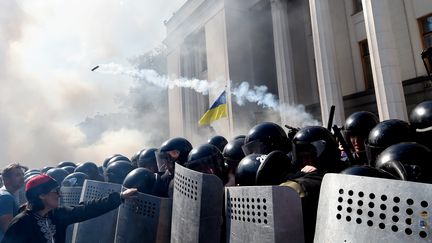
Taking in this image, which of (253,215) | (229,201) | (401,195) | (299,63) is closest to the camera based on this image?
(401,195)

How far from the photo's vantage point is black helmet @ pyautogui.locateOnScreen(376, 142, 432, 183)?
260cm

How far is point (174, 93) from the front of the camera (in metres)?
24.7

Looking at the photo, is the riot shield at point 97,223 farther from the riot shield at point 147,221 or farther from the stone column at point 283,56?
the stone column at point 283,56

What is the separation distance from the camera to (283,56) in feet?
55.0

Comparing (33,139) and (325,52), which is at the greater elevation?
(325,52)

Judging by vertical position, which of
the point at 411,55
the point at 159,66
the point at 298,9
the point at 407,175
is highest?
the point at 159,66

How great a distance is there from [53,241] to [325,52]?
11.9m

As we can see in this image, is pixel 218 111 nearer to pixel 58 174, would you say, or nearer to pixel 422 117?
pixel 58 174

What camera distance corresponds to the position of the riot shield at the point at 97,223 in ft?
13.7

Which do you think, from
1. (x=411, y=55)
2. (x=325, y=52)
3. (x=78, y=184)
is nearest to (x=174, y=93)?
(x=325, y=52)

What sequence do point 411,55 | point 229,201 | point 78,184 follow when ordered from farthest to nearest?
point 411,55
point 78,184
point 229,201

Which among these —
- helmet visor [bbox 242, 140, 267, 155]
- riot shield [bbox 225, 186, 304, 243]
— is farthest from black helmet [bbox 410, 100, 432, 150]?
riot shield [bbox 225, 186, 304, 243]

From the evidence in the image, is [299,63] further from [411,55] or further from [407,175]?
[407,175]

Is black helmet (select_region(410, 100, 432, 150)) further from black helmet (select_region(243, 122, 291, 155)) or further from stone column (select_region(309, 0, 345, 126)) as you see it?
stone column (select_region(309, 0, 345, 126))
